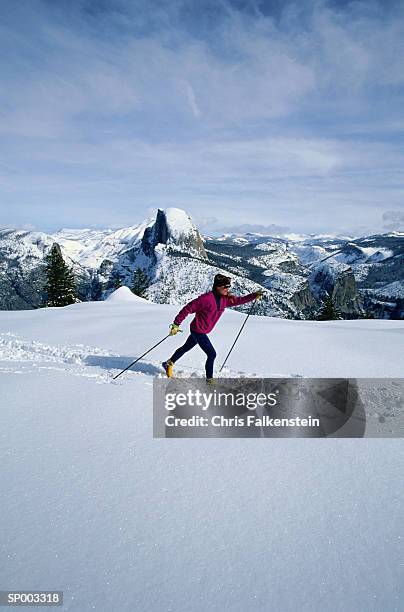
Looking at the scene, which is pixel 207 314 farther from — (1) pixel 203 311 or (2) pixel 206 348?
(2) pixel 206 348

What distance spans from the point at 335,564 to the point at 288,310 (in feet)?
528

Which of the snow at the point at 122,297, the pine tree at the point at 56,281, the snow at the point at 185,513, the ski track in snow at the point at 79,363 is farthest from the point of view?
the pine tree at the point at 56,281

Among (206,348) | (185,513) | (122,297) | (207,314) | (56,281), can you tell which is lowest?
(185,513)

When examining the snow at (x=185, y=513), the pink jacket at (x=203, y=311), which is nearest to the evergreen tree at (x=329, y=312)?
the pink jacket at (x=203, y=311)

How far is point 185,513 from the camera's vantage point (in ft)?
11.2

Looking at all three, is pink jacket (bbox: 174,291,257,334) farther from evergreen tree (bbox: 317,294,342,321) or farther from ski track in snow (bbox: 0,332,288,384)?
evergreen tree (bbox: 317,294,342,321)

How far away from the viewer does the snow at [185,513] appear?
8.87 feet

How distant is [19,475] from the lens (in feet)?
12.8

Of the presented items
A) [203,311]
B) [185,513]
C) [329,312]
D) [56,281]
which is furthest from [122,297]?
[329,312]

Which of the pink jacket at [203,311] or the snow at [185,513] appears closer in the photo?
the snow at [185,513]

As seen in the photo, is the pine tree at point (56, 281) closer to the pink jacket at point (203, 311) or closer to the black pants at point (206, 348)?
the black pants at point (206, 348)

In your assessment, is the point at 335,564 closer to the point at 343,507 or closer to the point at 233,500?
the point at 343,507

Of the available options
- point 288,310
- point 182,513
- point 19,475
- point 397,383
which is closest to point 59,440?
point 19,475

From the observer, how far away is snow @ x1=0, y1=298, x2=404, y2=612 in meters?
2.71
